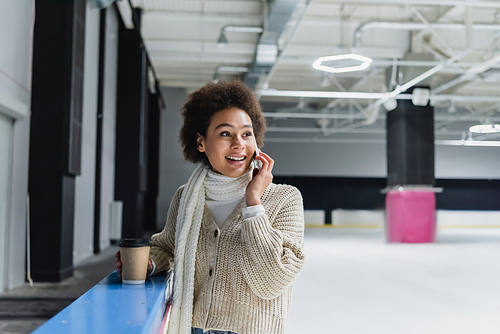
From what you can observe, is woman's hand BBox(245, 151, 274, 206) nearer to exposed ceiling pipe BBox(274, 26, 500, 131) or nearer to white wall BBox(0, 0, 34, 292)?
white wall BBox(0, 0, 34, 292)

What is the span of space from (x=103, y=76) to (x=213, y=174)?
301 inches

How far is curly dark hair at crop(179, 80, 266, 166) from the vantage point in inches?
55.2

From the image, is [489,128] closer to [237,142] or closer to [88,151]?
[88,151]

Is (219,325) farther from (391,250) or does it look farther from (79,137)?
(391,250)

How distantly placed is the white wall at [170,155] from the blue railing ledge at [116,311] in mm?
14929

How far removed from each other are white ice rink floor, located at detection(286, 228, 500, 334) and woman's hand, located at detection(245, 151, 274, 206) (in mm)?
2612

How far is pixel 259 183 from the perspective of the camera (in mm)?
1278

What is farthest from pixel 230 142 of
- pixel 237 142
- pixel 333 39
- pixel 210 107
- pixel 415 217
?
pixel 415 217

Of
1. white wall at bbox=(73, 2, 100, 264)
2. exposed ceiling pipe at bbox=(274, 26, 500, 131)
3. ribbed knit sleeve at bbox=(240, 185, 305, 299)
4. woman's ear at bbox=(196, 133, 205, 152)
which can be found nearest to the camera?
ribbed knit sleeve at bbox=(240, 185, 305, 299)

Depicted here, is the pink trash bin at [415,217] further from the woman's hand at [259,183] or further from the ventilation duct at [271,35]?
the woman's hand at [259,183]

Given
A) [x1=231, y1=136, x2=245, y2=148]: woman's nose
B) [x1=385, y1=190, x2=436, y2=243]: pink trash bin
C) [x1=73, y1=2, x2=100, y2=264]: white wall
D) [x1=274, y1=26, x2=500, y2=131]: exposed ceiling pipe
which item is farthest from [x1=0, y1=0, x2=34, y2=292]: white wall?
[x1=385, y1=190, x2=436, y2=243]: pink trash bin

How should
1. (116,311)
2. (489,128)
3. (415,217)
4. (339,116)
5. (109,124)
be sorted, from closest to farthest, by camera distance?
1. (116,311)
2. (489,128)
3. (109,124)
4. (415,217)
5. (339,116)

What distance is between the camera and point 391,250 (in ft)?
32.4

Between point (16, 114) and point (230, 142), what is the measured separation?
14.3 feet
